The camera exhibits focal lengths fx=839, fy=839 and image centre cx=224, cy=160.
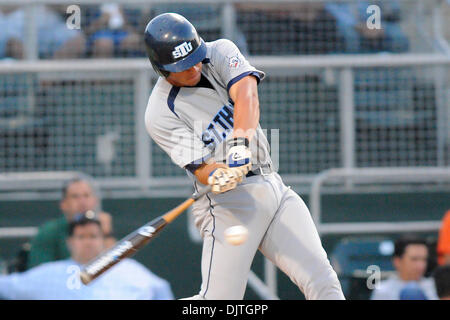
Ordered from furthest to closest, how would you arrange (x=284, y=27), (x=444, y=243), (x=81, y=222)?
1. (x=284, y=27)
2. (x=444, y=243)
3. (x=81, y=222)

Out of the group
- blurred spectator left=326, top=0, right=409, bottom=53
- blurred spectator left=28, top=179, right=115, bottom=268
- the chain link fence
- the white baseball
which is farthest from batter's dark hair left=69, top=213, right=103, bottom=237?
blurred spectator left=326, top=0, right=409, bottom=53

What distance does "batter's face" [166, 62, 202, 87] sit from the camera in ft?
13.0

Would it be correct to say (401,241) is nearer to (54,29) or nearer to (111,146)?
(111,146)

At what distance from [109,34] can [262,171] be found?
324 centimetres

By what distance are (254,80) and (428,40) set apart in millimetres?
3512

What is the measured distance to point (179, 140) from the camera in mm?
4047

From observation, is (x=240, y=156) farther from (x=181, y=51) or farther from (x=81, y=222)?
(x=81, y=222)

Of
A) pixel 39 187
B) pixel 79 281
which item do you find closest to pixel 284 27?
pixel 39 187

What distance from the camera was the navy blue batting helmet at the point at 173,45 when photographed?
388cm

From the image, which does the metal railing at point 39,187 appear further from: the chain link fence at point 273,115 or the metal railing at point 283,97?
the metal railing at point 283,97

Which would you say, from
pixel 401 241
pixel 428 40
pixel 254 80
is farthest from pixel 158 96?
pixel 428 40

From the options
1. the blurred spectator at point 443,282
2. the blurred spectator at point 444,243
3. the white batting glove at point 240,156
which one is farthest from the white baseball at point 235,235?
the blurred spectator at point 444,243

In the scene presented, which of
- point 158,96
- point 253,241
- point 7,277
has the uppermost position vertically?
point 158,96
